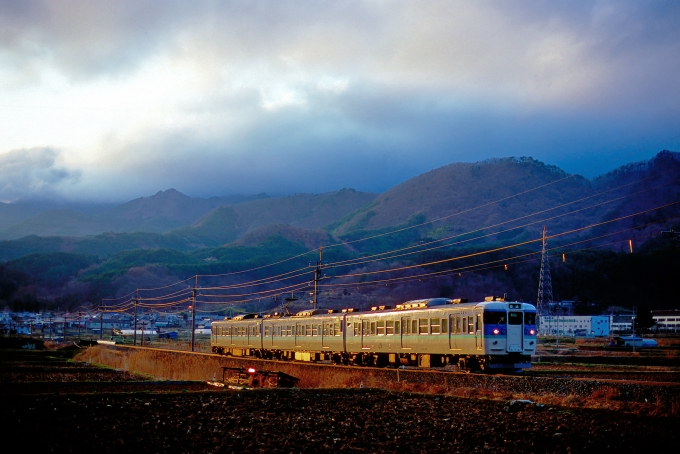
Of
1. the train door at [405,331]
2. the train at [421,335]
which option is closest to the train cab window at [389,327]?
the train at [421,335]

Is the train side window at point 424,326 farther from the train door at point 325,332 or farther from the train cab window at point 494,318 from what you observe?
the train door at point 325,332

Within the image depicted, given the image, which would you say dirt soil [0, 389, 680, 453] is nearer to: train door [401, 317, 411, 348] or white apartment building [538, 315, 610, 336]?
train door [401, 317, 411, 348]

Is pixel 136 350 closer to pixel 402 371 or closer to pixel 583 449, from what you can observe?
pixel 402 371

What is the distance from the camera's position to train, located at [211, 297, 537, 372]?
1161 inches

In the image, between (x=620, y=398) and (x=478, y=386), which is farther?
(x=478, y=386)

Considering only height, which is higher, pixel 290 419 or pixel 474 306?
pixel 474 306

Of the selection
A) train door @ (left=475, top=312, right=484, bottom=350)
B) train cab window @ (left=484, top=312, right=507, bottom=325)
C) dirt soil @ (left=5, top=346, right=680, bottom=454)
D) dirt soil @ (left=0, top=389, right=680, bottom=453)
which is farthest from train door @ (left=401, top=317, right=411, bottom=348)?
dirt soil @ (left=0, top=389, right=680, bottom=453)

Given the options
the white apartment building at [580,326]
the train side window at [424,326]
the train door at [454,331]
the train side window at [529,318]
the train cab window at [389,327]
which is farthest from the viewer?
the white apartment building at [580,326]

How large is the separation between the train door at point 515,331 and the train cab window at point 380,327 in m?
8.46

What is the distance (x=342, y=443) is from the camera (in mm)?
14688

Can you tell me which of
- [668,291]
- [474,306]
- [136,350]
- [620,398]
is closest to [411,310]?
[474,306]

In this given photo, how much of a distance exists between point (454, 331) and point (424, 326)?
236 centimetres

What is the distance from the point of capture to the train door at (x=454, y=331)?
1212 inches

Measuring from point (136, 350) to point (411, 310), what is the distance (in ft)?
125
